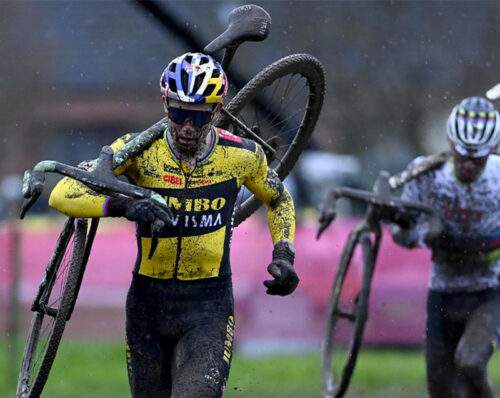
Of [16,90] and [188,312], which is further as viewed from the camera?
[16,90]

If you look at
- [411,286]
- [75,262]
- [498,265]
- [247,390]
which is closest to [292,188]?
[411,286]

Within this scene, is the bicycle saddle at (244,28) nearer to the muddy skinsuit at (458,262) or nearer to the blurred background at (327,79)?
the muddy skinsuit at (458,262)

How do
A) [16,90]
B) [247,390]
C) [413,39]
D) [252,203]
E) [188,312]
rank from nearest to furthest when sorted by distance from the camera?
[188,312] < [252,203] < [247,390] < [16,90] < [413,39]

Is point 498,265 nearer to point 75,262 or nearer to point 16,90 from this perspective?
point 75,262

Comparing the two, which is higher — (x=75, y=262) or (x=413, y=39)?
(x=413, y=39)

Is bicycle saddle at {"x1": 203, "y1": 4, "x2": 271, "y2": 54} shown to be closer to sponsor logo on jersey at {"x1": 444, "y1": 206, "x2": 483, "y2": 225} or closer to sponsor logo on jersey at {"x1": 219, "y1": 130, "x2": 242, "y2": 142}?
sponsor logo on jersey at {"x1": 219, "y1": 130, "x2": 242, "y2": 142}

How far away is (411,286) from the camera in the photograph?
13.3 m

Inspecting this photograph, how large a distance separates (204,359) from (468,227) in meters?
3.36

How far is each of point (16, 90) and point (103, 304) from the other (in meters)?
4.86

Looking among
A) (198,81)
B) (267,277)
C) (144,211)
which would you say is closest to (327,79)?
(267,277)

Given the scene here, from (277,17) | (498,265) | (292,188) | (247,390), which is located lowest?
(247,390)

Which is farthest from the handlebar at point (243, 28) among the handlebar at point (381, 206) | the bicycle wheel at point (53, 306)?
the handlebar at point (381, 206)

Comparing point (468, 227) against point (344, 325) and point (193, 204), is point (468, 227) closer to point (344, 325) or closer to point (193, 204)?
point (344, 325)

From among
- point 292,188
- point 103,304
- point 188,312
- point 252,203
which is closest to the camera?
point 188,312
